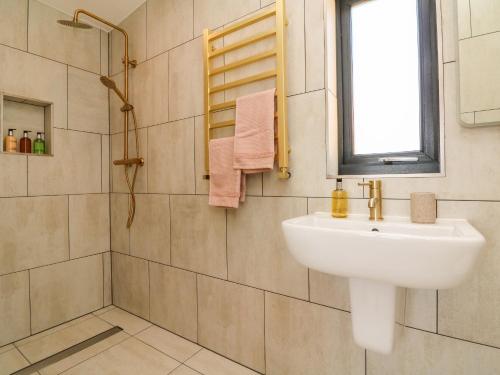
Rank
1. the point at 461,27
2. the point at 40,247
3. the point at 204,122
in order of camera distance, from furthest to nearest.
Result: the point at 40,247 → the point at 204,122 → the point at 461,27

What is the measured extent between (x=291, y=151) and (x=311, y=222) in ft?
1.12

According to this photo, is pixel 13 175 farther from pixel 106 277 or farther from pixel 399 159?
pixel 399 159

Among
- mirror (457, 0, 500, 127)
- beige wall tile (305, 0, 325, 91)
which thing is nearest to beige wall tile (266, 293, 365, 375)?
mirror (457, 0, 500, 127)

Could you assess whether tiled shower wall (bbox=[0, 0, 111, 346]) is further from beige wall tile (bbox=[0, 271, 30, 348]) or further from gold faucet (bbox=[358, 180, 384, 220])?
gold faucet (bbox=[358, 180, 384, 220])

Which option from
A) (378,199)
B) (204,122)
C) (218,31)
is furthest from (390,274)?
(218,31)

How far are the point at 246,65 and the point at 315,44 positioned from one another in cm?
34

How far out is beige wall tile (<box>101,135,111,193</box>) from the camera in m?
2.02

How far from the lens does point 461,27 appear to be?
86 cm

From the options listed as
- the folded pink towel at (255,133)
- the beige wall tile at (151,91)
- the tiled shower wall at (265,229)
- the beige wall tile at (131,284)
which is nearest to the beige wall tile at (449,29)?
the tiled shower wall at (265,229)

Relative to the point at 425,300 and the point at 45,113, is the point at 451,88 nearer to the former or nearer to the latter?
the point at 425,300

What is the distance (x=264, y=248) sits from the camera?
1.26 meters

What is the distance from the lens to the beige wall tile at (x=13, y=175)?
154cm

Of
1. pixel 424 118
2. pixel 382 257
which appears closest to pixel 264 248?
pixel 382 257

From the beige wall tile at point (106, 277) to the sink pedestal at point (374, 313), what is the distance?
1.84 m
